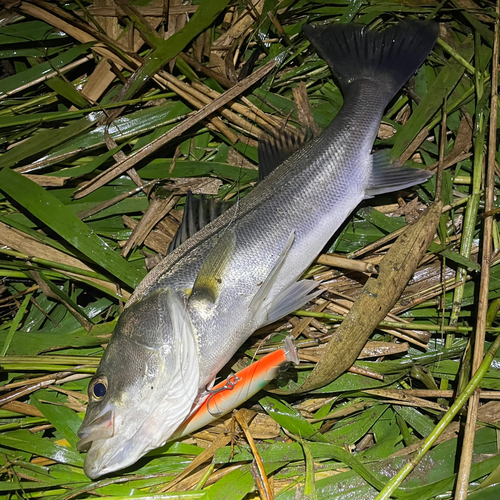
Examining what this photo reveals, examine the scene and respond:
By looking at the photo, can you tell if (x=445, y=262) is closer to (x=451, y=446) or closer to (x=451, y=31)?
(x=451, y=446)

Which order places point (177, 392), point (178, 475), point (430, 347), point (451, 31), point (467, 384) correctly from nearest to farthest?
1. point (177, 392)
2. point (467, 384)
3. point (178, 475)
4. point (430, 347)
5. point (451, 31)

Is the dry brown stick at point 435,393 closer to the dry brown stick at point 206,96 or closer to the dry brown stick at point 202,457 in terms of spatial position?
the dry brown stick at point 202,457

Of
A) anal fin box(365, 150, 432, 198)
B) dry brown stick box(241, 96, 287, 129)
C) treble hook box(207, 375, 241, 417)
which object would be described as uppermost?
dry brown stick box(241, 96, 287, 129)

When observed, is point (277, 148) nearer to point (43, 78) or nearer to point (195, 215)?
point (195, 215)

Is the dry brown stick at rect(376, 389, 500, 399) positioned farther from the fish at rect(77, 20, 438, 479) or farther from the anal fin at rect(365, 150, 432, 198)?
the anal fin at rect(365, 150, 432, 198)

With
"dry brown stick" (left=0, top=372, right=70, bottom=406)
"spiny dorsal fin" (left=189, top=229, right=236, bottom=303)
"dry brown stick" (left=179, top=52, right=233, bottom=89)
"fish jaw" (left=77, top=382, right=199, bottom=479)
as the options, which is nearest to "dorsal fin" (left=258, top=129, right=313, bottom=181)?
"dry brown stick" (left=179, top=52, right=233, bottom=89)

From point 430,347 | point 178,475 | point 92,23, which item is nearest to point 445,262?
point 430,347
